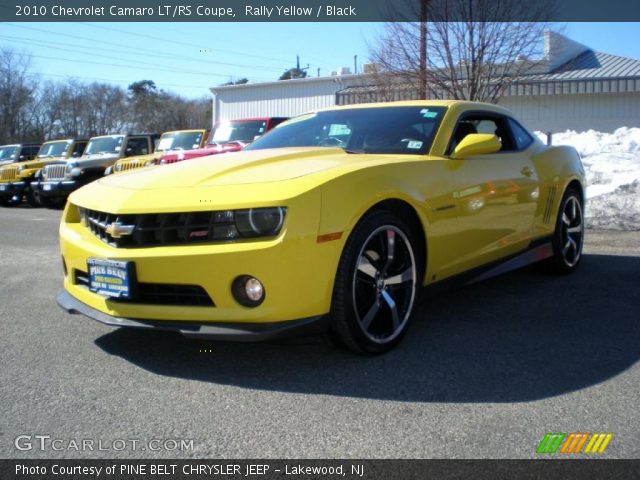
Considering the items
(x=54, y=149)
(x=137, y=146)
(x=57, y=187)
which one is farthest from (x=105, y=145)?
(x=54, y=149)

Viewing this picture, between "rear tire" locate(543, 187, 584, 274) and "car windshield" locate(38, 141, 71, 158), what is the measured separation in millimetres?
16406

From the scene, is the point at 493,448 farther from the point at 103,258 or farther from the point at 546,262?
the point at 546,262

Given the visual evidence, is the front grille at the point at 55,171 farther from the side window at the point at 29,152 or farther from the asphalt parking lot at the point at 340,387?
the asphalt parking lot at the point at 340,387

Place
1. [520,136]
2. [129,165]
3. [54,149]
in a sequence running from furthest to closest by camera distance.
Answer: [54,149], [129,165], [520,136]

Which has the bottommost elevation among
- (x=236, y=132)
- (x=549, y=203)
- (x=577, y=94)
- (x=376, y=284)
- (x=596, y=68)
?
(x=376, y=284)

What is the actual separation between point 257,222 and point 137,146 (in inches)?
549

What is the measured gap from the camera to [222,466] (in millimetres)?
2211

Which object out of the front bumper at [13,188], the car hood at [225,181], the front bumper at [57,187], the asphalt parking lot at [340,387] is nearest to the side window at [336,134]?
the car hood at [225,181]

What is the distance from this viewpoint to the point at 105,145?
16266 millimetres

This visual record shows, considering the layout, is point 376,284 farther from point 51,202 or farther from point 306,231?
point 51,202

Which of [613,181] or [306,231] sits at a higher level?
[306,231]

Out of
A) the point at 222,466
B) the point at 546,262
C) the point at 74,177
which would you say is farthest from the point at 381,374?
the point at 74,177

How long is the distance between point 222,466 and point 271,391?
684 mm

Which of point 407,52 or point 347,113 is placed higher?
point 407,52
